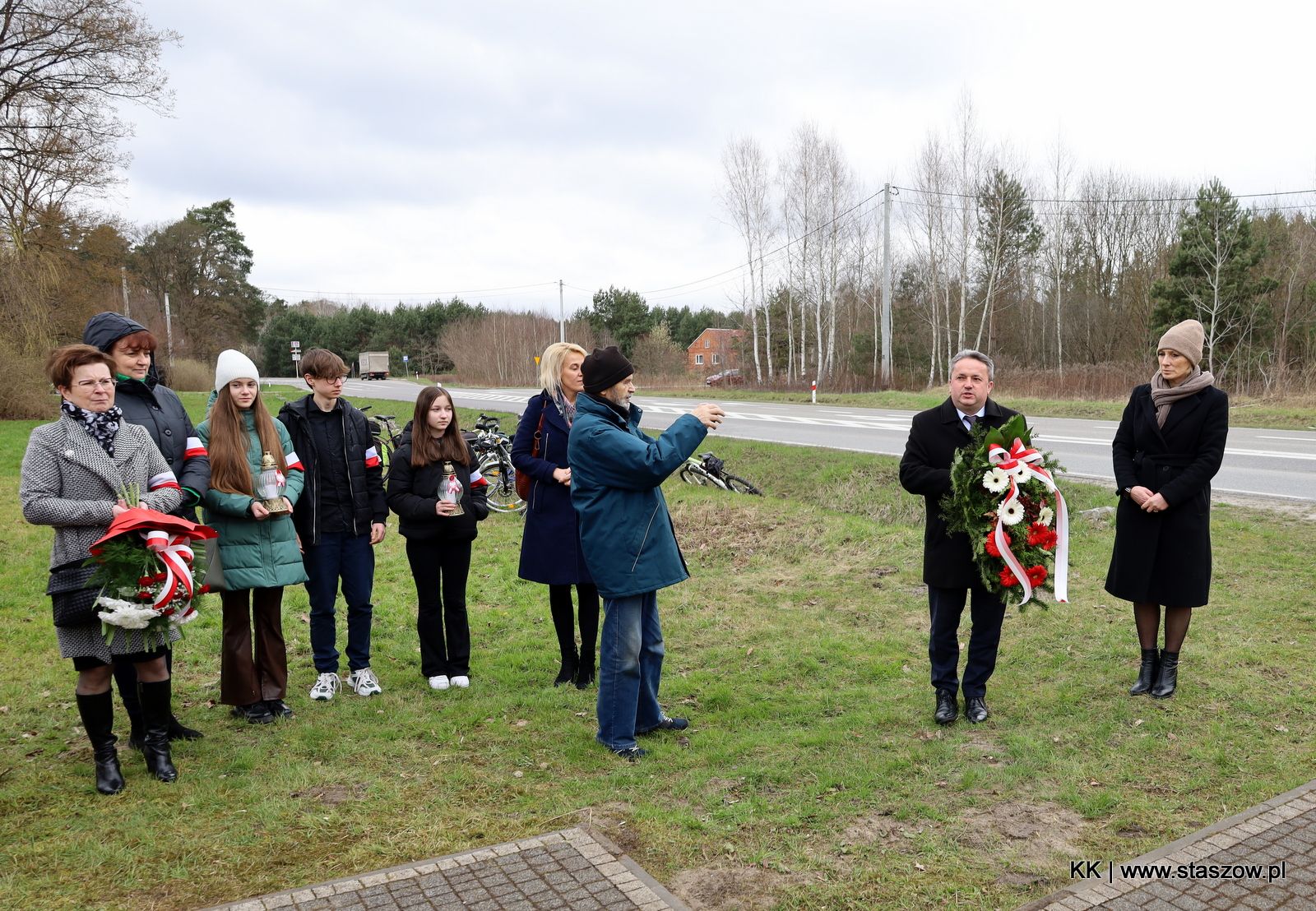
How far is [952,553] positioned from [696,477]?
8374mm

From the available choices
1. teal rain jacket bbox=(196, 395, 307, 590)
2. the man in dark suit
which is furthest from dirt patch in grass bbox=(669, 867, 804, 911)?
teal rain jacket bbox=(196, 395, 307, 590)

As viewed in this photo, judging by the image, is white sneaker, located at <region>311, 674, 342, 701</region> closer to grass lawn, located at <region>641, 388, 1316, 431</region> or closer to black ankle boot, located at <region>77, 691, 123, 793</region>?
black ankle boot, located at <region>77, 691, 123, 793</region>

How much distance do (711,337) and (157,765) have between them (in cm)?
7398

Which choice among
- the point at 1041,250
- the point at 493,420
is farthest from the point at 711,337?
the point at 493,420

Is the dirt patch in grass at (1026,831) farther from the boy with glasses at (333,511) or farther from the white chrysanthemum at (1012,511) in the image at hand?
the boy with glasses at (333,511)

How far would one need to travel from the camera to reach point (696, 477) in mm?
12938

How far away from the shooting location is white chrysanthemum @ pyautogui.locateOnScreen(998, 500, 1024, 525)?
4.36 metres

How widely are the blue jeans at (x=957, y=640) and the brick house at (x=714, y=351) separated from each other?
1745 inches

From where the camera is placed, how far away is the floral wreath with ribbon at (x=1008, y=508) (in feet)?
14.4

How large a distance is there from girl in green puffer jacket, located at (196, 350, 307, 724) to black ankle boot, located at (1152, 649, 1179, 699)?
495 cm

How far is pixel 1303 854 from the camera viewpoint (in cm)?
324

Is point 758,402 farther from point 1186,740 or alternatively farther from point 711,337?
point 711,337

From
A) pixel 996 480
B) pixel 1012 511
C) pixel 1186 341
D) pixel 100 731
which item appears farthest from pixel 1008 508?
pixel 100 731

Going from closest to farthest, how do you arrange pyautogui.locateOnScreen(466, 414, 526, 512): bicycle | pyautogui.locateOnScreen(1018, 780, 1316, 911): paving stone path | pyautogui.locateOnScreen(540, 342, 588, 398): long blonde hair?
pyautogui.locateOnScreen(1018, 780, 1316, 911): paving stone path → pyautogui.locateOnScreen(540, 342, 588, 398): long blonde hair → pyautogui.locateOnScreen(466, 414, 526, 512): bicycle
